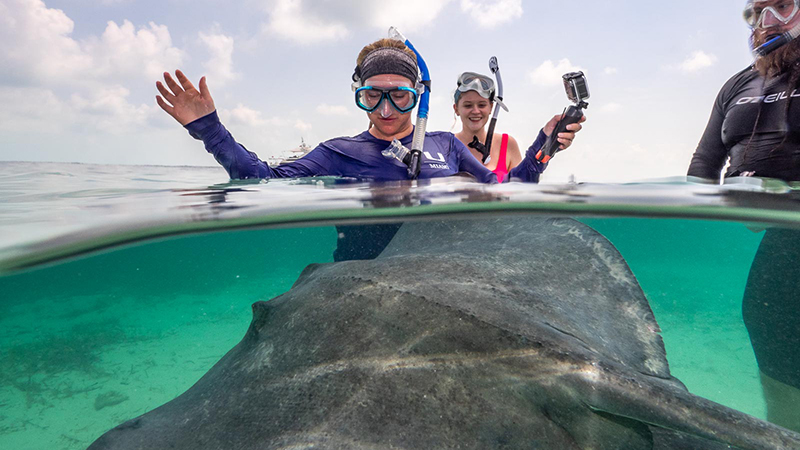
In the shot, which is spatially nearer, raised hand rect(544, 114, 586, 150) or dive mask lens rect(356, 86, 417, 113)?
raised hand rect(544, 114, 586, 150)

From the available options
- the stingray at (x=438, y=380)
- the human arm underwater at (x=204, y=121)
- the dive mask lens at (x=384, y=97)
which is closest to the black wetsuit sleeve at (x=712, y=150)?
the stingray at (x=438, y=380)

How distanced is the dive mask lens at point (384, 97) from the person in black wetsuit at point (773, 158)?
3.80 metres

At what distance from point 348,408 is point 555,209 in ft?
13.3

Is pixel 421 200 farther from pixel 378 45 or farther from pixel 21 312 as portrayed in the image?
pixel 21 312

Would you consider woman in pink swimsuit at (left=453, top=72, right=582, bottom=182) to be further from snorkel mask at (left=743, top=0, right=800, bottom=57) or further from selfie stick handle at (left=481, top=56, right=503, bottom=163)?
snorkel mask at (left=743, top=0, right=800, bottom=57)

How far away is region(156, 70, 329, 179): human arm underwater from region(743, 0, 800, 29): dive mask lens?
598cm

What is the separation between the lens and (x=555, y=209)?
4.95 m

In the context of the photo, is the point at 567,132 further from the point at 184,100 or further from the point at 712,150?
the point at 184,100

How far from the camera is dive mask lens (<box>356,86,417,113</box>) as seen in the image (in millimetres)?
5242

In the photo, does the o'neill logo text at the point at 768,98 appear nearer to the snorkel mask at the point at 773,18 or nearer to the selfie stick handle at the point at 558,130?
the snorkel mask at the point at 773,18

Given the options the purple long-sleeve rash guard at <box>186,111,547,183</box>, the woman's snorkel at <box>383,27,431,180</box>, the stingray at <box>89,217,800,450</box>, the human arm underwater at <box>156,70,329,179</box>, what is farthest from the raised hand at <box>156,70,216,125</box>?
the stingray at <box>89,217,800,450</box>

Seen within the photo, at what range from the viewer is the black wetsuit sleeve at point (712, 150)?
4.60 meters

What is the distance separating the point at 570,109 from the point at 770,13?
2026 millimetres

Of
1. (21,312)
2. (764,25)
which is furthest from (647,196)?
(21,312)
